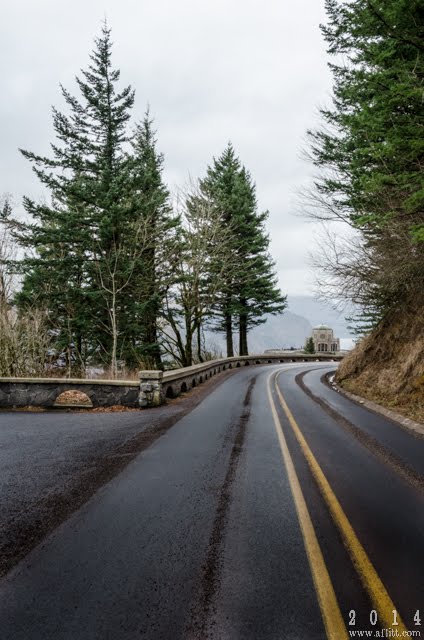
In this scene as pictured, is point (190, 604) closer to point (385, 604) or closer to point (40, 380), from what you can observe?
point (385, 604)

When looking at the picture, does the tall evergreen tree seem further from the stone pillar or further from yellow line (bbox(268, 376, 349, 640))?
yellow line (bbox(268, 376, 349, 640))

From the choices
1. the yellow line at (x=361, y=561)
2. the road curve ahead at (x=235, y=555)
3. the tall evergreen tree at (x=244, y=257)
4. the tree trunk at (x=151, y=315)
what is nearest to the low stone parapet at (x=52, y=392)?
the road curve ahead at (x=235, y=555)

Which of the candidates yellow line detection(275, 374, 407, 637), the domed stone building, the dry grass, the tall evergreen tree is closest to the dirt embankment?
the dry grass

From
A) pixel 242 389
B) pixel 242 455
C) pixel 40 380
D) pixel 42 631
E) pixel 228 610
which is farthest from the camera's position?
pixel 242 389

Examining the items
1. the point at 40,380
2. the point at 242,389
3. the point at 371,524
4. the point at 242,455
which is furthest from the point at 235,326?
the point at 371,524

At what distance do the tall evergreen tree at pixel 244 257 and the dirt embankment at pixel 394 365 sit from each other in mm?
15106

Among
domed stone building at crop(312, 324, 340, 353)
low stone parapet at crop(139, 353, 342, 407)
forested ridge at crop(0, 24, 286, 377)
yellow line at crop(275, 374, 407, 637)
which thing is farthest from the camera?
domed stone building at crop(312, 324, 340, 353)

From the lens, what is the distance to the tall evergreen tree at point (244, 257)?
1133 inches

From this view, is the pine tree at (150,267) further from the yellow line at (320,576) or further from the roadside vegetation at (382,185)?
the yellow line at (320,576)

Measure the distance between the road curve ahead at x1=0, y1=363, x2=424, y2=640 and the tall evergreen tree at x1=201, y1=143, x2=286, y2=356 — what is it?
951 inches

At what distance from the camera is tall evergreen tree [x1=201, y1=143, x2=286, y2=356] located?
2878 centimetres

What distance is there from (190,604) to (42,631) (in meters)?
0.90

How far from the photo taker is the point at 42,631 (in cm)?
195

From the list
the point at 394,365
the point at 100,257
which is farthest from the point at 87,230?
the point at 394,365
